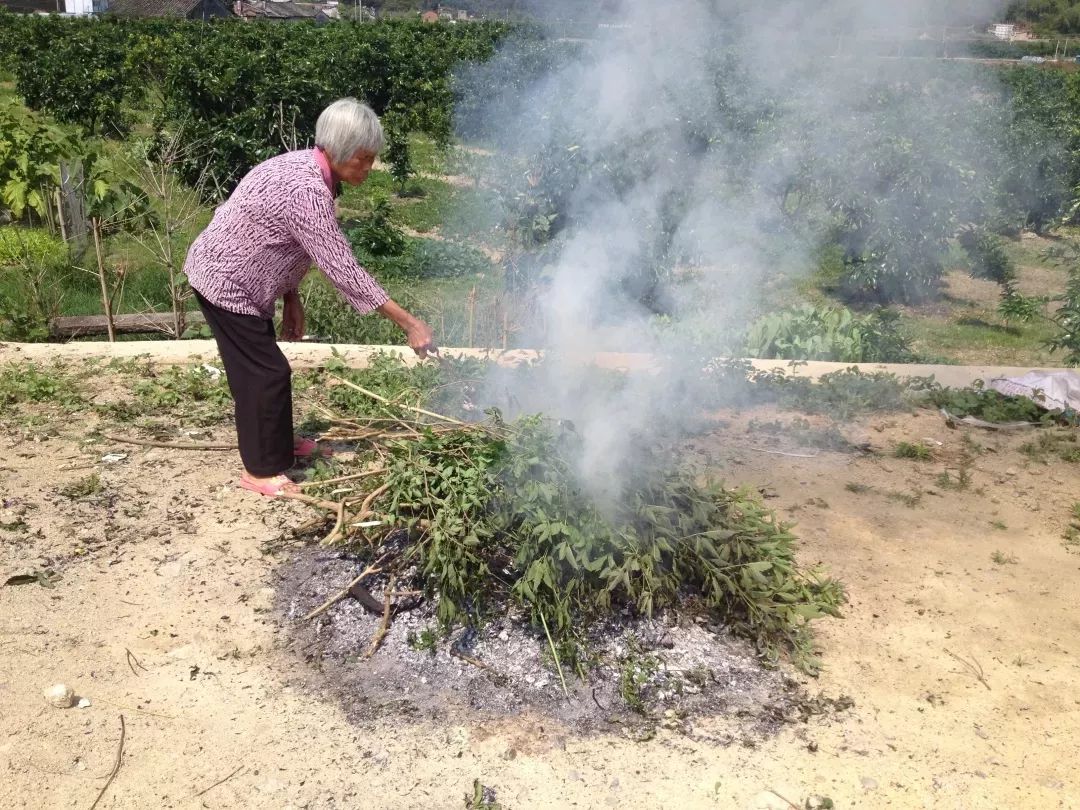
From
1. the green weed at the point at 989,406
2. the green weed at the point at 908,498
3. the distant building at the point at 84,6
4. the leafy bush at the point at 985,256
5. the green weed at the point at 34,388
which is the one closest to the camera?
the green weed at the point at 908,498

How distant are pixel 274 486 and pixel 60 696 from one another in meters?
1.40

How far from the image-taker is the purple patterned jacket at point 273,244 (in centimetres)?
356

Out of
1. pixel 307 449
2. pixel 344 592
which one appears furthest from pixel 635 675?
pixel 307 449

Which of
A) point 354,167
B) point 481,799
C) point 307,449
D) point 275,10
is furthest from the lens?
point 275,10

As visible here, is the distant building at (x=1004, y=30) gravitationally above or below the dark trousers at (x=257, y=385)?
above

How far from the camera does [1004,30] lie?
5141 mm

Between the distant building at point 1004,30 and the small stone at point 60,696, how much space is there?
517 cm

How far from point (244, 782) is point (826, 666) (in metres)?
1.91

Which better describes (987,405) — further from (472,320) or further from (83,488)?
(83,488)

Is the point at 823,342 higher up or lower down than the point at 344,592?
higher up

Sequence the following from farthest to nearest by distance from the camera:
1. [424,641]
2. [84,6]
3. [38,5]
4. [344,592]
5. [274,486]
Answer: [38,5], [84,6], [274,486], [344,592], [424,641]

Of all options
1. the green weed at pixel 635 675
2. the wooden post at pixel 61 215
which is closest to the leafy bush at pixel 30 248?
the wooden post at pixel 61 215

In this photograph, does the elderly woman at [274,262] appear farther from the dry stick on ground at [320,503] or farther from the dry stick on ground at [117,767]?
the dry stick on ground at [117,767]

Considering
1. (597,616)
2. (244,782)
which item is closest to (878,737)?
(597,616)
